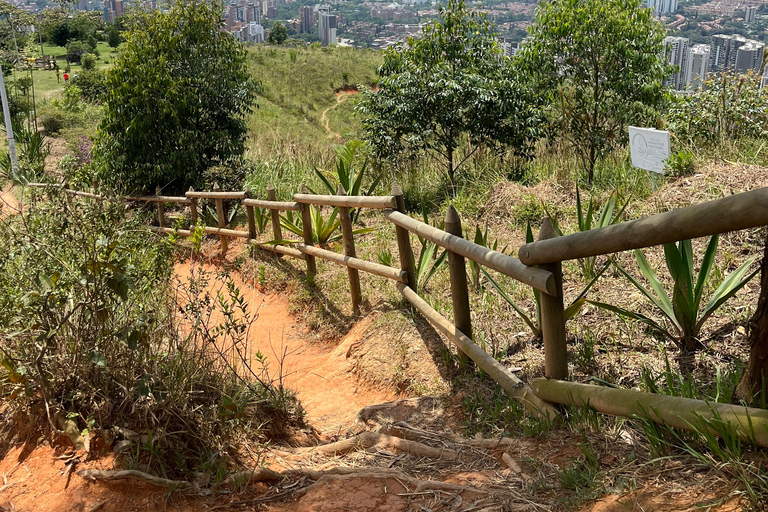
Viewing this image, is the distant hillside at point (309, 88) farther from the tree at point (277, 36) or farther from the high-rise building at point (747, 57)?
the high-rise building at point (747, 57)

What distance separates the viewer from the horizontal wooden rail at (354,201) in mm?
5059

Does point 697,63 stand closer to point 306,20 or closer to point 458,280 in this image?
point 458,280

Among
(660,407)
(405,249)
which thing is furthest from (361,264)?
(660,407)

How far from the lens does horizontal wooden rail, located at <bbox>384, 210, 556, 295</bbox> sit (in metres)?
2.99

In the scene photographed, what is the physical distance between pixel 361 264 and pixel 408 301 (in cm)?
56

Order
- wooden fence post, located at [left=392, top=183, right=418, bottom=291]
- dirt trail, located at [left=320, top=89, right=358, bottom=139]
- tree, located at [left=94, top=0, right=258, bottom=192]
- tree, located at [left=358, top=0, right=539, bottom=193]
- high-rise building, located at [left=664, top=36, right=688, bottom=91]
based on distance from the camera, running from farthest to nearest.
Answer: dirt trail, located at [left=320, top=89, right=358, bottom=139]
tree, located at [left=94, top=0, right=258, bottom=192]
high-rise building, located at [left=664, top=36, right=688, bottom=91]
tree, located at [left=358, top=0, right=539, bottom=193]
wooden fence post, located at [left=392, top=183, right=418, bottom=291]

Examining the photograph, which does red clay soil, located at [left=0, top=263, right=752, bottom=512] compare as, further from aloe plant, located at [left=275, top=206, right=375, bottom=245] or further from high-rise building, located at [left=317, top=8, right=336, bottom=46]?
high-rise building, located at [left=317, top=8, right=336, bottom=46]

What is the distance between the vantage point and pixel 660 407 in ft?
8.27

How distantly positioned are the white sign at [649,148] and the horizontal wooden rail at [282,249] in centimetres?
359

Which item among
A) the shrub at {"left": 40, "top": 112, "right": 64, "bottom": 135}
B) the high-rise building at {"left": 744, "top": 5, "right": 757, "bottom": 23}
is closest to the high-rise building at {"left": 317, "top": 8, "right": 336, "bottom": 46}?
the shrub at {"left": 40, "top": 112, "right": 64, "bottom": 135}

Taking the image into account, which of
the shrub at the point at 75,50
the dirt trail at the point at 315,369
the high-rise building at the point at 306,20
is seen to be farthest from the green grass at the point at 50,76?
the high-rise building at the point at 306,20

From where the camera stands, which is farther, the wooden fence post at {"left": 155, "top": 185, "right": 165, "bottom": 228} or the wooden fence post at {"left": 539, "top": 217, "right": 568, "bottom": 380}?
the wooden fence post at {"left": 155, "top": 185, "right": 165, "bottom": 228}

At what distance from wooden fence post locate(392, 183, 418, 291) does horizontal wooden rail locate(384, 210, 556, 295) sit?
0.41 ft

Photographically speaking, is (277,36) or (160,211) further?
(277,36)
